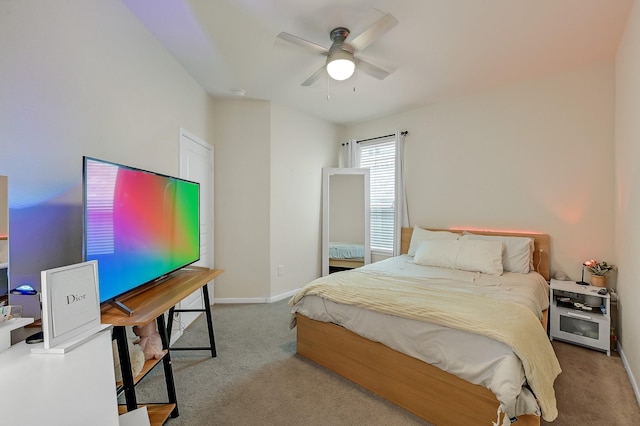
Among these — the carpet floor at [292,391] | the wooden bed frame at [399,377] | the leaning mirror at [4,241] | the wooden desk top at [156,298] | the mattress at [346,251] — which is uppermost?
the leaning mirror at [4,241]

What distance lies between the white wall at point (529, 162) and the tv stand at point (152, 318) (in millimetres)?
3068

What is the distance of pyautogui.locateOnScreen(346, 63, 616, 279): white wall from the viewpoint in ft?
9.20

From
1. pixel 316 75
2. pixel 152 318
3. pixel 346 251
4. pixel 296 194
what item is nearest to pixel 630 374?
pixel 346 251

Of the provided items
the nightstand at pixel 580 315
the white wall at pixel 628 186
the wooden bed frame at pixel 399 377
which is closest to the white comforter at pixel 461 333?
the wooden bed frame at pixel 399 377

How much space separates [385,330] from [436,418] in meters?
0.53

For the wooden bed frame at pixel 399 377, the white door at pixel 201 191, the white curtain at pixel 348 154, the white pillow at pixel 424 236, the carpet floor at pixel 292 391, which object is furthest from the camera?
the white curtain at pixel 348 154

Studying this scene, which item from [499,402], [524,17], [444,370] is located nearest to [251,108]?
[524,17]

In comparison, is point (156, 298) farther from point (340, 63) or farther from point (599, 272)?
point (599, 272)

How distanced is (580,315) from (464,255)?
1036mm

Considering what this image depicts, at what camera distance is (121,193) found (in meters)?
1.58

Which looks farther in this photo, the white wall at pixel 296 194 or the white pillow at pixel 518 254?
the white wall at pixel 296 194

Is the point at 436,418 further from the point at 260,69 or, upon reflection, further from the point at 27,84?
the point at 260,69

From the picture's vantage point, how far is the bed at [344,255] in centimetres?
450

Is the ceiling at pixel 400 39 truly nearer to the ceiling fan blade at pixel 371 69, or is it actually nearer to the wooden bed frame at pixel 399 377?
the ceiling fan blade at pixel 371 69
